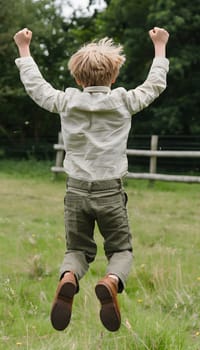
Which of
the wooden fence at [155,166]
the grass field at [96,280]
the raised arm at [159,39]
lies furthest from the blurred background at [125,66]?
the raised arm at [159,39]

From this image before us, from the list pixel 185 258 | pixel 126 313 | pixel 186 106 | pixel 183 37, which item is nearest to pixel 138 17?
pixel 183 37

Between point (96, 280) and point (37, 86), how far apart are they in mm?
2563

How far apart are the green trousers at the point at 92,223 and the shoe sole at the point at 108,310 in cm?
18

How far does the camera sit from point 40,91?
9.69ft

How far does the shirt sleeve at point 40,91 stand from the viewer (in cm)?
293

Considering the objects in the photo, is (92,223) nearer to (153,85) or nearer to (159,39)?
(153,85)

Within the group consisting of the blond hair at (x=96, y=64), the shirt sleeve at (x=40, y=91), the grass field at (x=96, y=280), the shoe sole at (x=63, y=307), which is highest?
the blond hair at (x=96, y=64)

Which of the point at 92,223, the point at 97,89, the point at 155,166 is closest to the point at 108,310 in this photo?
the point at 92,223

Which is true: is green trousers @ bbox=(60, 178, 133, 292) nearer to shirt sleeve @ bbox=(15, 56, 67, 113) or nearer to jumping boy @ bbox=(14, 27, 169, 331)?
jumping boy @ bbox=(14, 27, 169, 331)

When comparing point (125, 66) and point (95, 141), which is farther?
point (125, 66)

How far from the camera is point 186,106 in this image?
19.8 metres

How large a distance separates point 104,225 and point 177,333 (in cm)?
93

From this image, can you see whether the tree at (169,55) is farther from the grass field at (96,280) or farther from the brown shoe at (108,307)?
the brown shoe at (108,307)

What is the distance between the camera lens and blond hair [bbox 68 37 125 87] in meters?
2.80
